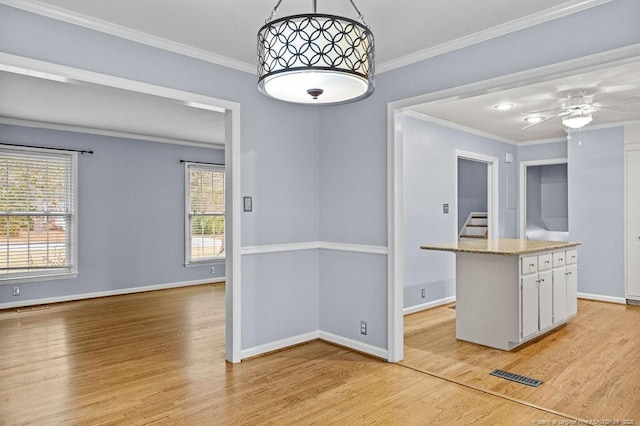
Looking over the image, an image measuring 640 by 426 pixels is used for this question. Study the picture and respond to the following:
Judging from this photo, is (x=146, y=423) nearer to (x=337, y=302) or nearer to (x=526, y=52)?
(x=337, y=302)

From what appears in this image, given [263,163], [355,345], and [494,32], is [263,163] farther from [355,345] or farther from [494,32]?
[494,32]

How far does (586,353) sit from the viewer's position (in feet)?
12.8

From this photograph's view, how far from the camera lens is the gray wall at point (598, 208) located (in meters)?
6.19

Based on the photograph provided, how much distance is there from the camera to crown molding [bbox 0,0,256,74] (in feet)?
8.62

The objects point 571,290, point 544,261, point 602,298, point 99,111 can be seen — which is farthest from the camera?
point 602,298

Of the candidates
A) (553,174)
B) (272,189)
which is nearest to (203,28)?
(272,189)

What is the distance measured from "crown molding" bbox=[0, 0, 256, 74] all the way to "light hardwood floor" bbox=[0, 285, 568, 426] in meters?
2.47

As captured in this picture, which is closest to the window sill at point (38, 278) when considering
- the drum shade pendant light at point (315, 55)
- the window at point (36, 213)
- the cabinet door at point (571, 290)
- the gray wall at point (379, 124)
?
the window at point (36, 213)

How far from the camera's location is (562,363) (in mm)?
3645

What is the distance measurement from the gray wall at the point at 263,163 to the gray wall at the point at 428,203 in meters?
1.59

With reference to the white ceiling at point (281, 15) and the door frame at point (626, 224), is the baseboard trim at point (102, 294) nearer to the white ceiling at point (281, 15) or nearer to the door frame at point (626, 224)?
the white ceiling at point (281, 15)

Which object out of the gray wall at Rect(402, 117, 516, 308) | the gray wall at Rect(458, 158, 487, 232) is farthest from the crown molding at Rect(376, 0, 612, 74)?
the gray wall at Rect(458, 158, 487, 232)

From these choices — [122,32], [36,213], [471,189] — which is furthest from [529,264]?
[36,213]

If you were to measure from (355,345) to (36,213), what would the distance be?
4969 millimetres
